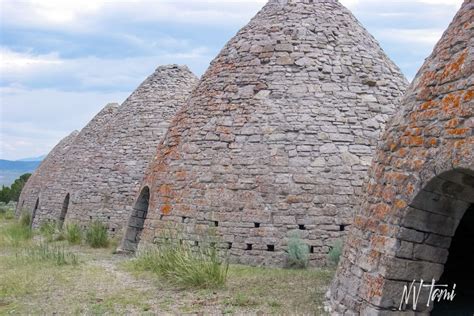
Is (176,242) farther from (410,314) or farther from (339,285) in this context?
(410,314)

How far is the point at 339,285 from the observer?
592 cm

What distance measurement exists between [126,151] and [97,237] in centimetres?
286

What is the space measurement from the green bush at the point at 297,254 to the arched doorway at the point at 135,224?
4.54m

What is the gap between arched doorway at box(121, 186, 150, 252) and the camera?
1212cm

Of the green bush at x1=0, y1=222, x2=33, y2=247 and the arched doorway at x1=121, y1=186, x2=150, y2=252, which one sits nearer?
the arched doorway at x1=121, y1=186, x2=150, y2=252

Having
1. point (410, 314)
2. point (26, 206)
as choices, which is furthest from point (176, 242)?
point (26, 206)

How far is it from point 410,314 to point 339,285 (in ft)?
3.37

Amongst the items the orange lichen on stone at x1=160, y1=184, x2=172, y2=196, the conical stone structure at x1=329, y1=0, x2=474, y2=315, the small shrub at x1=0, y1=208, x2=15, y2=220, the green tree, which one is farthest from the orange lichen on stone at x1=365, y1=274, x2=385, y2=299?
the green tree

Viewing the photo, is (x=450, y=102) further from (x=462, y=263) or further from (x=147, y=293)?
(x=147, y=293)

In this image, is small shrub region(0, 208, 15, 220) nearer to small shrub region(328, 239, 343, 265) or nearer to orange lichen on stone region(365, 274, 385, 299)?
small shrub region(328, 239, 343, 265)

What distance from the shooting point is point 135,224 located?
12312mm

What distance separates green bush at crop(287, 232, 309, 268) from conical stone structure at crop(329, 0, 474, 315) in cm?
266

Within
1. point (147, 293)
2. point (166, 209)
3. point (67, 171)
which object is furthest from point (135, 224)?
point (67, 171)

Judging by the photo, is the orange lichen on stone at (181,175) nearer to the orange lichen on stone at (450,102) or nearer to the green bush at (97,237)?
the green bush at (97,237)
